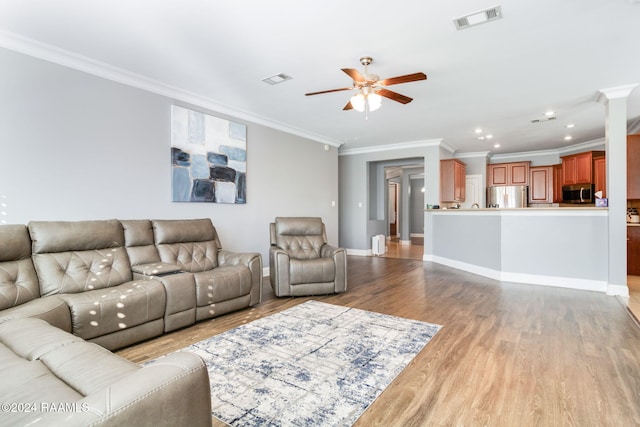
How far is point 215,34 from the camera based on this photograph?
2.80 metres

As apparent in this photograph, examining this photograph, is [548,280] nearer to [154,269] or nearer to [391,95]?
[391,95]

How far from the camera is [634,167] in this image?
4.88 meters

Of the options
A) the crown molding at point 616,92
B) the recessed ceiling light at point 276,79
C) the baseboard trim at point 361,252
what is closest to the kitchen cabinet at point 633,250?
the crown molding at point 616,92

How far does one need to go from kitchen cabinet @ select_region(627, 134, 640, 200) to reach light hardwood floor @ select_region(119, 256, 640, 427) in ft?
6.49

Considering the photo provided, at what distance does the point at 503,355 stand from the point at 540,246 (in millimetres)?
2998

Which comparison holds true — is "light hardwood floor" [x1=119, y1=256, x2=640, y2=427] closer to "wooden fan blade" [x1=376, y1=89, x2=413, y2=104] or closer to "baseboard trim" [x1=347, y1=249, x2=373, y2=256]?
Result: "wooden fan blade" [x1=376, y1=89, x2=413, y2=104]

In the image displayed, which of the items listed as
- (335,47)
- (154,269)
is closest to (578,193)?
(335,47)

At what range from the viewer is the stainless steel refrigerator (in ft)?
26.5

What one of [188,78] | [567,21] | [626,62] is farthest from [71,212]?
[626,62]

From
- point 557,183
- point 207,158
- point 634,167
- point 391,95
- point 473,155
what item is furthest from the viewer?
point 473,155

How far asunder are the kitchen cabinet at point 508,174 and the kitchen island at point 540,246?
3.31m

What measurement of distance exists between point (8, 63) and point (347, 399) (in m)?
3.89

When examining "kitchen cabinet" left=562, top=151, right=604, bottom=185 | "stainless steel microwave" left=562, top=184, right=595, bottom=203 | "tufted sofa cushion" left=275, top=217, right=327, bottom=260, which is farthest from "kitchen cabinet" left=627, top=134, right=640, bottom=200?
"tufted sofa cushion" left=275, top=217, right=327, bottom=260

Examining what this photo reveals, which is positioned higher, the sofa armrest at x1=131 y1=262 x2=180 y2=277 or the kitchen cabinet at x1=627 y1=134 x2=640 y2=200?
the kitchen cabinet at x1=627 y1=134 x2=640 y2=200
